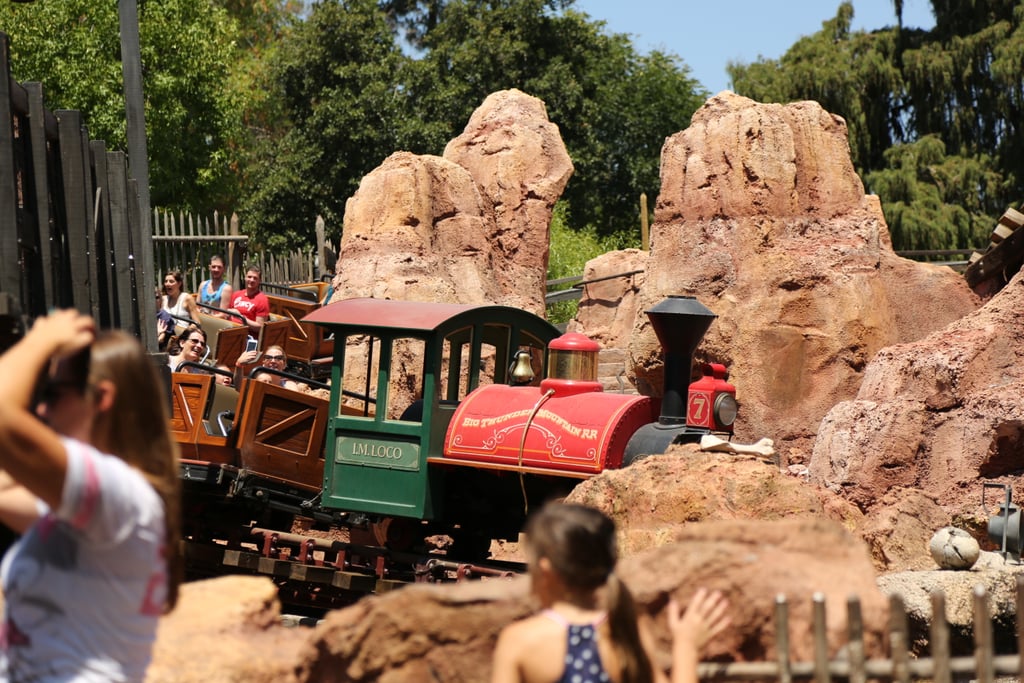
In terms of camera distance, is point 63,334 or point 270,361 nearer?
point 63,334

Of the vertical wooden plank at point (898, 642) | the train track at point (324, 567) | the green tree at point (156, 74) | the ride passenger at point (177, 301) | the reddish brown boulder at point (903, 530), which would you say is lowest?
the train track at point (324, 567)

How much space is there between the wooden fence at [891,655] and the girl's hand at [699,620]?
0.55 ft

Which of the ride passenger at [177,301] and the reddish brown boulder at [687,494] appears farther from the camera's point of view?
the ride passenger at [177,301]

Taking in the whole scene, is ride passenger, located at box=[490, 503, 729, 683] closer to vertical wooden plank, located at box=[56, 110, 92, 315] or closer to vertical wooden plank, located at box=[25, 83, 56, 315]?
vertical wooden plank, located at box=[25, 83, 56, 315]

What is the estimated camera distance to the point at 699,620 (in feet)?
11.9

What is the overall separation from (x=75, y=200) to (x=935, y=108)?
26.7 meters

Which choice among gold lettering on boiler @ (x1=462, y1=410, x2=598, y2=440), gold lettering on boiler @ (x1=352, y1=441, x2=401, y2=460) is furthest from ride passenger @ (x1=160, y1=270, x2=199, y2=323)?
gold lettering on boiler @ (x1=462, y1=410, x2=598, y2=440)

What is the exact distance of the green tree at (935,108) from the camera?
96.6 feet

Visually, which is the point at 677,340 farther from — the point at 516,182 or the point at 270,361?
the point at 516,182

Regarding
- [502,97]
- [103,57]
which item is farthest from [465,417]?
[103,57]

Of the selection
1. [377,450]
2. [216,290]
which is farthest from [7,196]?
[216,290]

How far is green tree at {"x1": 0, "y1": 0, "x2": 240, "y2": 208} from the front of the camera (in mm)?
25156

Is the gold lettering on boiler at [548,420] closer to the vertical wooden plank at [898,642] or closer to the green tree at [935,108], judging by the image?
the vertical wooden plank at [898,642]

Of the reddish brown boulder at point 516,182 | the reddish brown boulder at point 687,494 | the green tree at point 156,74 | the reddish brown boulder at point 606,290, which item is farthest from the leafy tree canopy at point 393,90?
the reddish brown boulder at point 687,494
